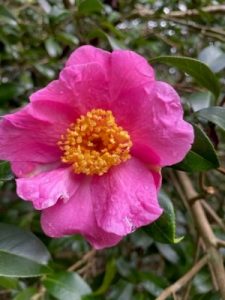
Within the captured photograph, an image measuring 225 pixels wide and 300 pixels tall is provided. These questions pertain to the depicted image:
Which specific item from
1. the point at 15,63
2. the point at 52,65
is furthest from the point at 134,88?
the point at 15,63

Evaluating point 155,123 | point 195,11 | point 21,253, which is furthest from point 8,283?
point 195,11

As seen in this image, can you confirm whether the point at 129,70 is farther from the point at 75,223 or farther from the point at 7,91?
the point at 7,91

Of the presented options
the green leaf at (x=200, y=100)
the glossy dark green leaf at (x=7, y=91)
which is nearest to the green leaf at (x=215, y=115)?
the green leaf at (x=200, y=100)

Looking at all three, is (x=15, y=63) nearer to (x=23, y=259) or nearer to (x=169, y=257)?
(x=169, y=257)

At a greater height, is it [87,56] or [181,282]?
[87,56]

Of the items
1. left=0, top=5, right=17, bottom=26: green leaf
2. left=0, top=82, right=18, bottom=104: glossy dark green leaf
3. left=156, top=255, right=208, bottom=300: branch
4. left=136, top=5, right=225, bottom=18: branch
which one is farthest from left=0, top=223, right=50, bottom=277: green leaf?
left=136, top=5, right=225, bottom=18: branch
